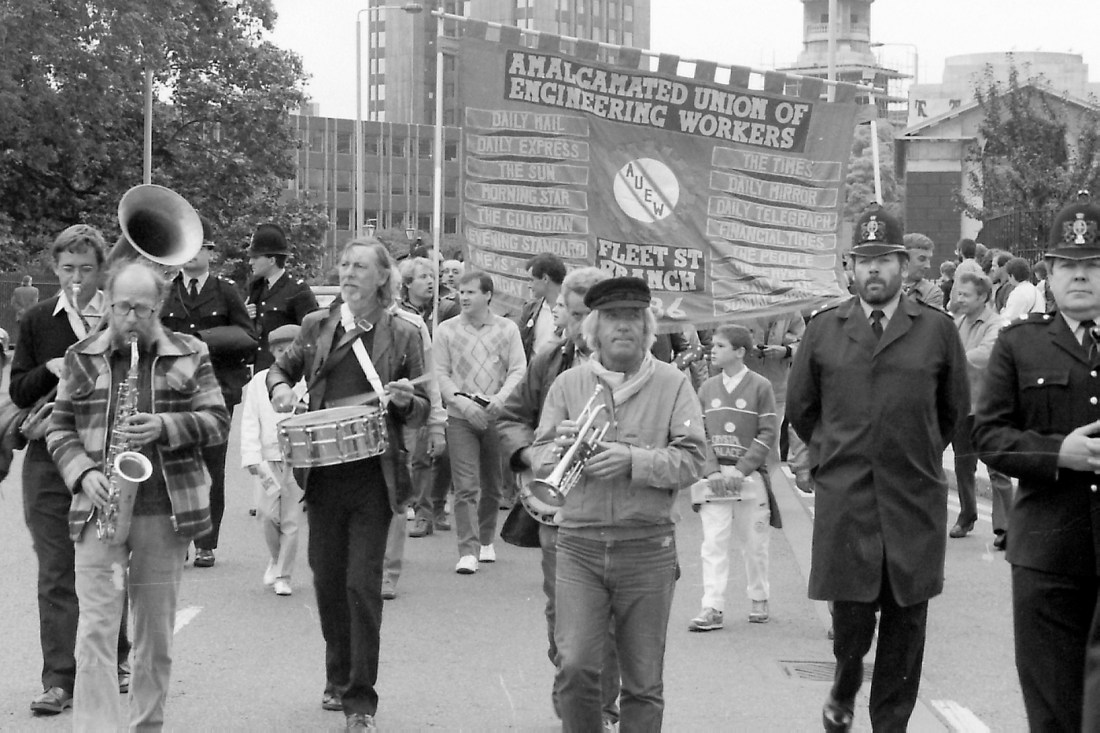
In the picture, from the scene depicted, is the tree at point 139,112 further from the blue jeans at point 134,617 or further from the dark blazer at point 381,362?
the blue jeans at point 134,617

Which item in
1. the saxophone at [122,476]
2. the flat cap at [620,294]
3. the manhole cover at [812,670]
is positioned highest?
the flat cap at [620,294]

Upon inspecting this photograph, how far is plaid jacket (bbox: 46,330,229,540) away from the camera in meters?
6.12

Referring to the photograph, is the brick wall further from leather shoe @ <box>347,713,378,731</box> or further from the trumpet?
the trumpet

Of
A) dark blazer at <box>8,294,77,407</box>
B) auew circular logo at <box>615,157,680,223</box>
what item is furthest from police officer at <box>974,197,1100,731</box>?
auew circular logo at <box>615,157,680,223</box>

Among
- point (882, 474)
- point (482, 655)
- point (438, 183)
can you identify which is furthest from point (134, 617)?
point (438, 183)

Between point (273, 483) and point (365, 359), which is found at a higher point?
point (365, 359)

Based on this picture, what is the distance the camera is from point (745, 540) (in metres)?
9.38

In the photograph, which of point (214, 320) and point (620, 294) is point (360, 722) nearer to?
point (620, 294)

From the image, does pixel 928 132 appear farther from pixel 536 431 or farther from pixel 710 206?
pixel 536 431

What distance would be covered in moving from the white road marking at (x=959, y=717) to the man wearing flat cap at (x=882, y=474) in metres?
0.88

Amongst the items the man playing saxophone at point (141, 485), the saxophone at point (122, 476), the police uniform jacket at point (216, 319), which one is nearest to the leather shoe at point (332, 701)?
the man playing saxophone at point (141, 485)

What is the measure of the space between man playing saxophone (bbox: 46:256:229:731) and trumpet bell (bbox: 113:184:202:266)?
0.65 meters

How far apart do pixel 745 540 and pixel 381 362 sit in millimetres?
2997

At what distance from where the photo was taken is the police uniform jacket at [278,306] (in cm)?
1117
